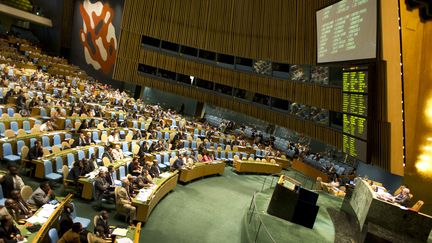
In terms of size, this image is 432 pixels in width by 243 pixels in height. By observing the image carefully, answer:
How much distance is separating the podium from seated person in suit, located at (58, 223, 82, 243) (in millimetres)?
5360

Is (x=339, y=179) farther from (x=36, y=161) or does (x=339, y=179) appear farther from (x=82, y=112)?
(x=36, y=161)

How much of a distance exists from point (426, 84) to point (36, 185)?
363 inches

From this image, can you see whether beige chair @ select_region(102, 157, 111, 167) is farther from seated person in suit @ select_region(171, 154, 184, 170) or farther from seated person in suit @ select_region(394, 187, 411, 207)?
seated person in suit @ select_region(394, 187, 411, 207)

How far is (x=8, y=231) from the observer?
4621mm

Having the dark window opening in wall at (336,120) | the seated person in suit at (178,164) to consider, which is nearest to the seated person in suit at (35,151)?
the seated person in suit at (178,164)

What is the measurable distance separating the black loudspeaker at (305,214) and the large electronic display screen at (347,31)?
12.0ft

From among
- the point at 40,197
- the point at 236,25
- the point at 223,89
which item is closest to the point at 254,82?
the point at 223,89

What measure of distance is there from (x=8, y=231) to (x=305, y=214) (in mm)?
6596

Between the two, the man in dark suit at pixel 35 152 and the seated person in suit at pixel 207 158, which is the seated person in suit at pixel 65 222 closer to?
the man in dark suit at pixel 35 152

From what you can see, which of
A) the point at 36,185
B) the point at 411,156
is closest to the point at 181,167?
the point at 36,185

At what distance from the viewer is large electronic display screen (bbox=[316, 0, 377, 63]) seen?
24.4 ft

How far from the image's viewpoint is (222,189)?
11.8m

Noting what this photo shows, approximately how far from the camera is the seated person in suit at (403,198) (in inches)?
307

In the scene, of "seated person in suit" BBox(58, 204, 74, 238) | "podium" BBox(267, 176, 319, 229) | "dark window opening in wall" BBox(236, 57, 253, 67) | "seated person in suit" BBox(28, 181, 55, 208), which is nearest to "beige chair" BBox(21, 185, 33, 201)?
"seated person in suit" BBox(28, 181, 55, 208)
